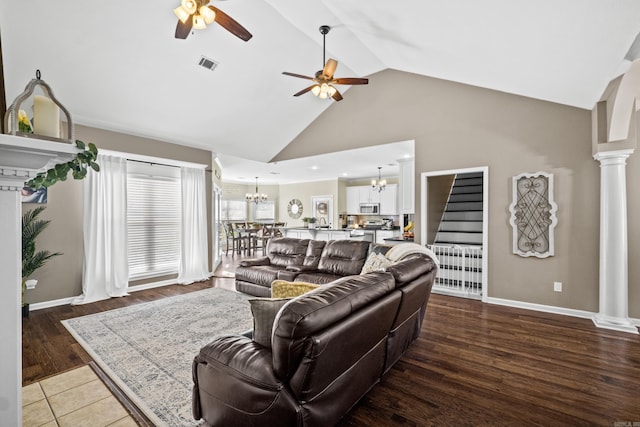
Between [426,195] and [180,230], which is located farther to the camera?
[180,230]

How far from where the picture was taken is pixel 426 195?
510 cm

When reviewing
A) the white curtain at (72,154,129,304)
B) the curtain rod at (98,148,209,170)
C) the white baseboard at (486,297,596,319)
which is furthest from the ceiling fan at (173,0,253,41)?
the white baseboard at (486,297,596,319)

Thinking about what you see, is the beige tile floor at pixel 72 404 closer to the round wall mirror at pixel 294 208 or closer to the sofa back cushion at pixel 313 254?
the sofa back cushion at pixel 313 254

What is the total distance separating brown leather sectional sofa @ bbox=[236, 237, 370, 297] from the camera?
14.0ft

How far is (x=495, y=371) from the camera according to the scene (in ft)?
8.26

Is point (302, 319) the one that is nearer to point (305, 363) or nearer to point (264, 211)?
point (305, 363)

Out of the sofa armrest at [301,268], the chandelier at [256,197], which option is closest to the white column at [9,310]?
the sofa armrest at [301,268]

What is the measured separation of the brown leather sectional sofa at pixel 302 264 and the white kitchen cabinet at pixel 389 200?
5.40 metres

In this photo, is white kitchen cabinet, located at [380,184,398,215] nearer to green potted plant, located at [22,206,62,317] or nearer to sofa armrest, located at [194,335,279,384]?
green potted plant, located at [22,206,62,317]

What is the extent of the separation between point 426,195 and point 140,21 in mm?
4625

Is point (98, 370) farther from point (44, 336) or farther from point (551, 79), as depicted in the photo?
point (551, 79)

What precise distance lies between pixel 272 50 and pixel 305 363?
4361 millimetres

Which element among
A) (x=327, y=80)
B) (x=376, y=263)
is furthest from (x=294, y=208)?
(x=376, y=263)

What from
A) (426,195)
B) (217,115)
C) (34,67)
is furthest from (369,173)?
(34,67)
